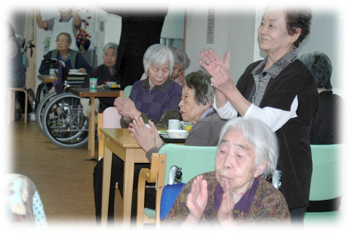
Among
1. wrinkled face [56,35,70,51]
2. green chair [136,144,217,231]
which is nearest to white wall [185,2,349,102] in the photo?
green chair [136,144,217,231]

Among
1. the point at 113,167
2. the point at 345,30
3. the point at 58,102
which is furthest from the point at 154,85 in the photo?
the point at 58,102

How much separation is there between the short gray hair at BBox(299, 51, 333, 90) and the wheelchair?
354 centimetres

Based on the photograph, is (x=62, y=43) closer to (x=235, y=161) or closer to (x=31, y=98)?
(x=31, y=98)

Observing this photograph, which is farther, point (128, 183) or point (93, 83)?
point (93, 83)

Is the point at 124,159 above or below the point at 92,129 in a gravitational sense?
above

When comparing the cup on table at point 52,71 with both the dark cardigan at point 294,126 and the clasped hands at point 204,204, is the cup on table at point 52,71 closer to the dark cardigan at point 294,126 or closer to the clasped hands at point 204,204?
the dark cardigan at point 294,126

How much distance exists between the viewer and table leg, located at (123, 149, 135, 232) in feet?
8.73

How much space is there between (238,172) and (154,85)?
186cm

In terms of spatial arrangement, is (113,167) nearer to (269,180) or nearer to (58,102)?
(269,180)

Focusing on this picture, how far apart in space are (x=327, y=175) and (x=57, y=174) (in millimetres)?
2940

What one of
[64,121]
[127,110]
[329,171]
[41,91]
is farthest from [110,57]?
[329,171]

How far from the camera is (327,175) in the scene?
Result: 217 centimetres

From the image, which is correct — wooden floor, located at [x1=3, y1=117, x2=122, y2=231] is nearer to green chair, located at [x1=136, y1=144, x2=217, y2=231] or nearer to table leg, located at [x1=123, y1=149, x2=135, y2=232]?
table leg, located at [x1=123, y1=149, x2=135, y2=232]

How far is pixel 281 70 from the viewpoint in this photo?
76.5 inches
